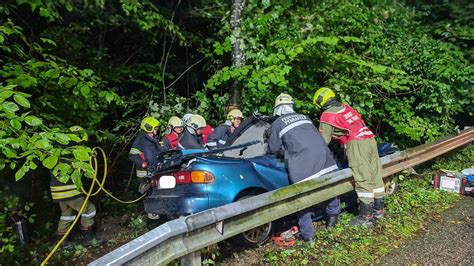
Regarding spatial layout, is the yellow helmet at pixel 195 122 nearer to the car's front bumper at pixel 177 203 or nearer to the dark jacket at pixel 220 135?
the dark jacket at pixel 220 135

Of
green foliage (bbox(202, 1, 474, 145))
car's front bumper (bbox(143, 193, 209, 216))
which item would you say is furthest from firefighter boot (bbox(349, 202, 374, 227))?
green foliage (bbox(202, 1, 474, 145))

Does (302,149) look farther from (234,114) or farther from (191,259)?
(234,114)

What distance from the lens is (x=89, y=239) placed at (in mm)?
6160

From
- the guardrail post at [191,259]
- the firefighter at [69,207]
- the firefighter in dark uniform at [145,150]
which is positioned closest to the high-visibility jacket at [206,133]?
the firefighter in dark uniform at [145,150]

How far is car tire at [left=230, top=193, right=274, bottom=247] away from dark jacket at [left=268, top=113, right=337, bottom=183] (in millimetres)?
658

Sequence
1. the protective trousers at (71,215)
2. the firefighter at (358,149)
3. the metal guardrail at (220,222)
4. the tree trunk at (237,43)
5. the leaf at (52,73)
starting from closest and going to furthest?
1. the metal guardrail at (220,222)
2. the leaf at (52,73)
3. the firefighter at (358,149)
4. the protective trousers at (71,215)
5. the tree trunk at (237,43)

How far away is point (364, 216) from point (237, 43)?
13.2ft

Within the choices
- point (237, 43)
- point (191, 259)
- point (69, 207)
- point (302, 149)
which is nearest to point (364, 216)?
point (302, 149)

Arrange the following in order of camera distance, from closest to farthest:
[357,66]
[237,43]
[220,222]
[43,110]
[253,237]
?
1. [220,222]
2. [253,237]
3. [43,110]
4. [237,43]
5. [357,66]

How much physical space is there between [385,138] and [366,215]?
4724 mm

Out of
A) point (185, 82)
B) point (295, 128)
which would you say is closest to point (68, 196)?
point (295, 128)

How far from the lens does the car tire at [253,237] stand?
179 inches

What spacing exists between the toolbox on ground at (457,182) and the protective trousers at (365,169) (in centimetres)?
178

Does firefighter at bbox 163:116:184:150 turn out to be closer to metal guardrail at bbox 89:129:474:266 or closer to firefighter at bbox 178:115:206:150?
firefighter at bbox 178:115:206:150
